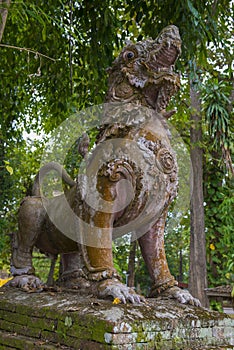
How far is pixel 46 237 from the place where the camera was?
3.01 metres

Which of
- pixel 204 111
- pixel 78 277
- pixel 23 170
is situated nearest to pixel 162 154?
pixel 78 277

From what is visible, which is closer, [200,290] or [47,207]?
[47,207]

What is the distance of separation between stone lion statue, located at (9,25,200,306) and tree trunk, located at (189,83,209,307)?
16.8 ft

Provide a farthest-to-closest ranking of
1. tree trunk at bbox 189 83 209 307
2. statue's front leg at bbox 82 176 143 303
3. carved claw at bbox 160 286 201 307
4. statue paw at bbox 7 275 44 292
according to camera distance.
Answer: tree trunk at bbox 189 83 209 307 < statue paw at bbox 7 275 44 292 < carved claw at bbox 160 286 201 307 < statue's front leg at bbox 82 176 143 303

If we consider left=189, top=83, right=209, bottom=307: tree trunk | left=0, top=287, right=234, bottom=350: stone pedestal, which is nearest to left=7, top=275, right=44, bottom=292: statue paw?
left=0, top=287, right=234, bottom=350: stone pedestal

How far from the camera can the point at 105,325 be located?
75.1 inches

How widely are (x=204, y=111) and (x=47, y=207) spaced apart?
656cm

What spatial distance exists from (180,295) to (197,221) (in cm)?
605

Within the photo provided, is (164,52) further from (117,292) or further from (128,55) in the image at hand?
(117,292)

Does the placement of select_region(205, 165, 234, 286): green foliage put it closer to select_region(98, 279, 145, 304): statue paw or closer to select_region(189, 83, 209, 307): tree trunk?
select_region(189, 83, 209, 307): tree trunk

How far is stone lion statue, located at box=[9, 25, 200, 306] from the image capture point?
8.17 ft

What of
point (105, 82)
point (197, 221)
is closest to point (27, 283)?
point (105, 82)

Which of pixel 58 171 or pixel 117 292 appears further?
pixel 58 171

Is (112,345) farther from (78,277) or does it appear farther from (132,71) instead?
(132,71)
